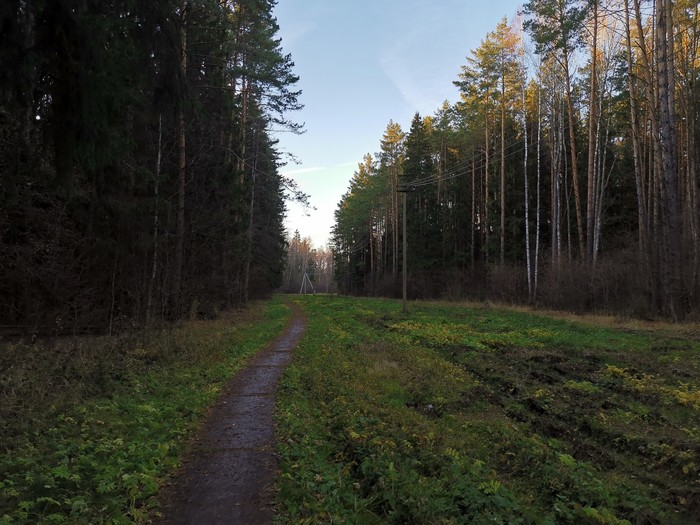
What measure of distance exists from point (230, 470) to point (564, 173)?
1391 inches

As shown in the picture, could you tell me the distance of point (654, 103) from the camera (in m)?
18.1

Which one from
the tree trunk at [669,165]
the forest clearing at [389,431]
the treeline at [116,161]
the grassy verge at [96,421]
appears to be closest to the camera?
the grassy verge at [96,421]

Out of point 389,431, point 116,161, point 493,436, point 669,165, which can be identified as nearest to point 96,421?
point 389,431

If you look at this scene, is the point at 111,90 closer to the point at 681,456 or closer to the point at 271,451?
the point at 271,451

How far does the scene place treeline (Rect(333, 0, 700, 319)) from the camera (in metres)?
18.2

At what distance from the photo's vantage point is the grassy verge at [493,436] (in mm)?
3994

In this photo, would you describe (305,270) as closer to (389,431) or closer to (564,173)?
(564,173)

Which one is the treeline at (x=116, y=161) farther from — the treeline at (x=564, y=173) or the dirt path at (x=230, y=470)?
the treeline at (x=564, y=173)

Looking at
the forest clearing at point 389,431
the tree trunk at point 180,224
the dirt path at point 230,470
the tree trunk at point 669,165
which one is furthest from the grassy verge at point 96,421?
the tree trunk at point 669,165

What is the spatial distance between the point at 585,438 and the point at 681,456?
1123 mm

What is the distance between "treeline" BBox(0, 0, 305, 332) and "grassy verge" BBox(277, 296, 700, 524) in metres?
4.79

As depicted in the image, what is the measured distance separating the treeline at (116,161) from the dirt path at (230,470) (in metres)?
3.80

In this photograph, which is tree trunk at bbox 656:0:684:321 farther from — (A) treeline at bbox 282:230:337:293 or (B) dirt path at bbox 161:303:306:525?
(A) treeline at bbox 282:230:337:293

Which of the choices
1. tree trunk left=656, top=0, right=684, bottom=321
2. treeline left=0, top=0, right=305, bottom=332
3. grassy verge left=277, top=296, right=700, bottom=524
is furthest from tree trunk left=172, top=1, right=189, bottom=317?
tree trunk left=656, top=0, right=684, bottom=321
